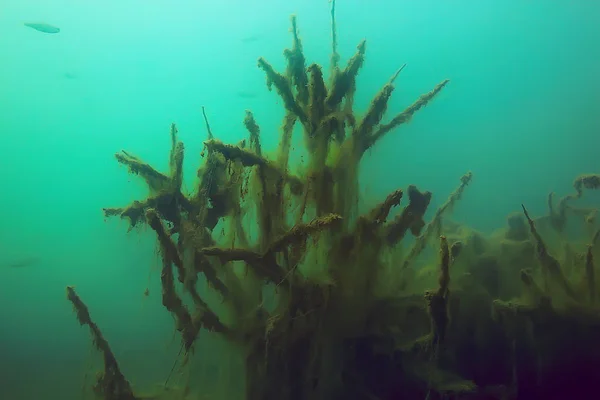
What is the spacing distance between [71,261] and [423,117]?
29.0 meters

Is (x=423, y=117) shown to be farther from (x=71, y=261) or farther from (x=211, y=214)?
(x=211, y=214)

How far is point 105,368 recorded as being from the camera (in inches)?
112

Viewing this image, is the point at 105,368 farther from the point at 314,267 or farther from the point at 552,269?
the point at 552,269

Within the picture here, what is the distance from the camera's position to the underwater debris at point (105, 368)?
9.13 ft

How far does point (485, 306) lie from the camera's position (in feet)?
10.6

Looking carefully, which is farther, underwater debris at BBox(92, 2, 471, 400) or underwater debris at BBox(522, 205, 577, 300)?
underwater debris at BBox(522, 205, 577, 300)

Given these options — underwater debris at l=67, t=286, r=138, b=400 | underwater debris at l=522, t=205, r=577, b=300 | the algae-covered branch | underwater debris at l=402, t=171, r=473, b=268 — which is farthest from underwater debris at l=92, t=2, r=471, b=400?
underwater debris at l=522, t=205, r=577, b=300

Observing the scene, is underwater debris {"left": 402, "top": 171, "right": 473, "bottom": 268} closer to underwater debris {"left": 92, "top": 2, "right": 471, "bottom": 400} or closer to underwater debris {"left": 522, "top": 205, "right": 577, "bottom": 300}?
underwater debris {"left": 92, "top": 2, "right": 471, "bottom": 400}

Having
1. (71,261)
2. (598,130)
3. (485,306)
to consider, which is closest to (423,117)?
(598,130)

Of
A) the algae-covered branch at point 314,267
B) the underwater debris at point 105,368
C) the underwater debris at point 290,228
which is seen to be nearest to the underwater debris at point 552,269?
the algae-covered branch at point 314,267

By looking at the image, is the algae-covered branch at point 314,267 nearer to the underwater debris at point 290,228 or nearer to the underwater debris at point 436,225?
the underwater debris at point 290,228

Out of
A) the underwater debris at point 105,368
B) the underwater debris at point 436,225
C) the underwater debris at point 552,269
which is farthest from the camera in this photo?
the underwater debris at point 436,225

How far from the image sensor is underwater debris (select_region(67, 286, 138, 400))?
2.78 meters

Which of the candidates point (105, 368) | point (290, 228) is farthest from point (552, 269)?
point (105, 368)
